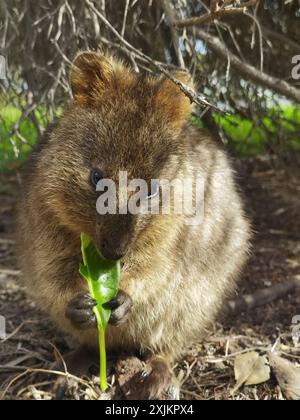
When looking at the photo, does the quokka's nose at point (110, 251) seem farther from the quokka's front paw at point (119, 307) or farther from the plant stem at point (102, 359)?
the plant stem at point (102, 359)

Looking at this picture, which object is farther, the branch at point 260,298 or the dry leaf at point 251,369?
the branch at point 260,298

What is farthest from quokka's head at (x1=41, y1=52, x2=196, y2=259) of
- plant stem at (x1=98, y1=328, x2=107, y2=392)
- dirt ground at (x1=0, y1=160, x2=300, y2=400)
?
dirt ground at (x1=0, y1=160, x2=300, y2=400)

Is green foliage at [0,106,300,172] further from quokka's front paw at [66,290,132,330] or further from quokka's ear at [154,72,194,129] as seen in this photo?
quokka's front paw at [66,290,132,330]

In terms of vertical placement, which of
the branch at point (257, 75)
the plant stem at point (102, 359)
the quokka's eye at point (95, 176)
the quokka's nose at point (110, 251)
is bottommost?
the plant stem at point (102, 359)

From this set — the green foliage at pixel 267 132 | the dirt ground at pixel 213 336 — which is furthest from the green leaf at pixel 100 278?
the green foliage at pixel 267 132

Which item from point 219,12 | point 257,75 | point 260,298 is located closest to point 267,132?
point 257,75

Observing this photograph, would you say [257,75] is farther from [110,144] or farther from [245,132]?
[245,132]

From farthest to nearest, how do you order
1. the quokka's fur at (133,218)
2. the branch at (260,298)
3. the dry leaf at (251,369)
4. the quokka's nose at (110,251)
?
the branch at (260,298), the dry leaf at (251,369), the quokka's fur at (133,218), the quokka's nose at (110,251)
